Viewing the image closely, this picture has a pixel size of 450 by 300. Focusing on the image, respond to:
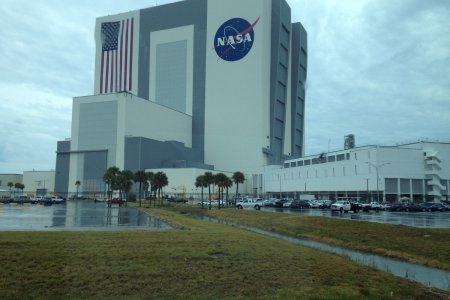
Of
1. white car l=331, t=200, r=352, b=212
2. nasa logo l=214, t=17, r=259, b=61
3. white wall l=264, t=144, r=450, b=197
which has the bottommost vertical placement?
white car l=331, t=200, r=352, b=212

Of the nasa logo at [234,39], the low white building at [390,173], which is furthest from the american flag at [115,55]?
the low white building at [390,173]

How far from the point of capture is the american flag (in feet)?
511

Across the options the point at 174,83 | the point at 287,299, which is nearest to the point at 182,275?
the point at 287,299

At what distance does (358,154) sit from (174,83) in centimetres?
6997

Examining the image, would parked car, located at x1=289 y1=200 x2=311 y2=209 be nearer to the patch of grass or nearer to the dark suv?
the dark suv

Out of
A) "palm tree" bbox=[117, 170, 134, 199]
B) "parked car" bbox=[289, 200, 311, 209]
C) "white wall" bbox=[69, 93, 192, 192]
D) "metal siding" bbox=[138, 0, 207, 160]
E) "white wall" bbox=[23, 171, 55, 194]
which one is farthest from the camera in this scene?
"white wall" bbox=[23, 171, 55, 194]

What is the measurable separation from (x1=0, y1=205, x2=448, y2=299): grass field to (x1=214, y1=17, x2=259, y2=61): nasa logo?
393 feet

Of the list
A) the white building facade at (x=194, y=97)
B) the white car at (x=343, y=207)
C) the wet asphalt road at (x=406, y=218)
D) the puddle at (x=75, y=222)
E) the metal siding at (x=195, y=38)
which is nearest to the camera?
the puddle at (x=75, y=222)

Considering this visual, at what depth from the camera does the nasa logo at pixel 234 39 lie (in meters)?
131

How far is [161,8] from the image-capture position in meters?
150

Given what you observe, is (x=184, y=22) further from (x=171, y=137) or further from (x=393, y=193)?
(x=393, y=193)

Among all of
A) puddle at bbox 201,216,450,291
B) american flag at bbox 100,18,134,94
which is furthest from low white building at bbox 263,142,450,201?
american flag at bbox 100,18,134,94

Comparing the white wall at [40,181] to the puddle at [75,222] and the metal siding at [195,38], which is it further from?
the puddle at [75,222]

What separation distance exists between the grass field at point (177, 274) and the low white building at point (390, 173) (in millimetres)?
84851
